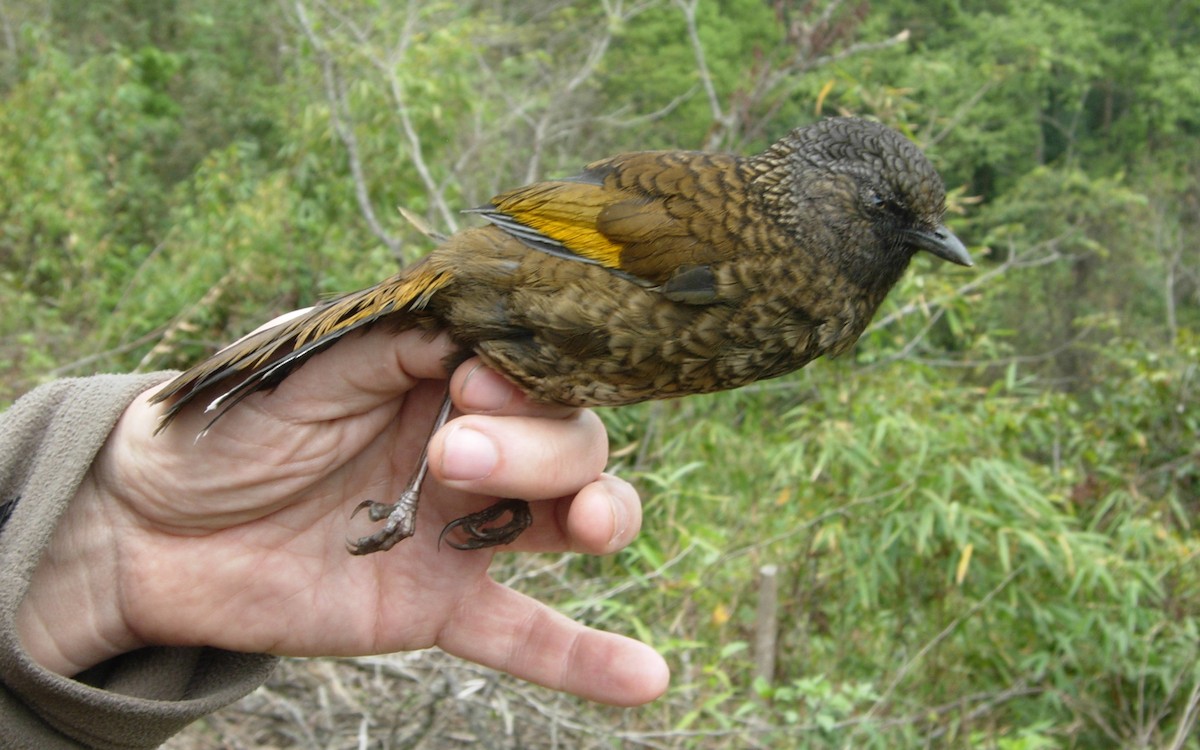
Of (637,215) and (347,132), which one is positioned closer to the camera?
(637,215)

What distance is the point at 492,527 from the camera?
2080mm

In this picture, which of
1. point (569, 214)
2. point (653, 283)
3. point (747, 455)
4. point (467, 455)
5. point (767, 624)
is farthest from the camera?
point (747, 455)

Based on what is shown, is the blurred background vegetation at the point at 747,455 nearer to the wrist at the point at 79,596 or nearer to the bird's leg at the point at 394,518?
the wrist at the point at 79,596

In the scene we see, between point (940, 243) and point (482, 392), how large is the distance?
3.19 feet

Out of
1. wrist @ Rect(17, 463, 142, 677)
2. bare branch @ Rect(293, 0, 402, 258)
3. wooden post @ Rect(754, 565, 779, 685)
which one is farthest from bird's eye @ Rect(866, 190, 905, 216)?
bare branch @ Rect(293, 0, 402, 258)

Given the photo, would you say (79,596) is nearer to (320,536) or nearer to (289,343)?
(320,536)

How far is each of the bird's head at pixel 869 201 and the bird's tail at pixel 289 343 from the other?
2.38 ft

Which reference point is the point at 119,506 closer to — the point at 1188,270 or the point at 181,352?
the point at 181,352

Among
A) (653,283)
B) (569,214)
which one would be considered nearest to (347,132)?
(569,214)

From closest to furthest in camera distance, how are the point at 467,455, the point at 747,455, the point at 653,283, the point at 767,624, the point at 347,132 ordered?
the point at 467,455, the point at 653,283, the point at 767,624, the point at 347,132, the point at 747,455

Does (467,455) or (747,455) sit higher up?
(467,455)

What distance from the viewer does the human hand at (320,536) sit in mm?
1870

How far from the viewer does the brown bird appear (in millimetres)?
1871

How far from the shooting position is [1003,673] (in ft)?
13.6
